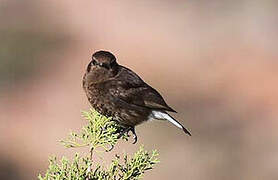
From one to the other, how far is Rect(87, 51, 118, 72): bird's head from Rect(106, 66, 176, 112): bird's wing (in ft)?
0.75

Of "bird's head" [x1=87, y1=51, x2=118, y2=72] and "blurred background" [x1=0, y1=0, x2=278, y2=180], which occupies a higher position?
"blurred background" [x1=0, y1=0, x2=278, y2=180]

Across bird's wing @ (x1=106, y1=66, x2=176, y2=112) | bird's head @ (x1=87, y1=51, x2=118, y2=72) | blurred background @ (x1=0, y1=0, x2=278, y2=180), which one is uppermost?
blurred background @ (x1=0, y1=0, x2=278, y2=180)

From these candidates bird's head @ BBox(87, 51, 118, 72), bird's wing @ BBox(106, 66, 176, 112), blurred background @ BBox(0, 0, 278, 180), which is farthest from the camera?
blurred background @ BBox(0, 0, 278, 180)

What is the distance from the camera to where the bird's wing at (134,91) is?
4637mm

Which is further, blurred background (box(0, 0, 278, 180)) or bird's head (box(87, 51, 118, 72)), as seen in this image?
blurred background (box(0, 0, 278, 180))

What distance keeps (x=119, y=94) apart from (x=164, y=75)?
40.0 feet

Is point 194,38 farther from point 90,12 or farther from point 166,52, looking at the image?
point 90,12

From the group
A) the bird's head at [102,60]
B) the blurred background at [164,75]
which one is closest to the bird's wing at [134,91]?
the bird's head at [102,60]

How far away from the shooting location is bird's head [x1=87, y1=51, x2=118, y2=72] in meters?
4.26

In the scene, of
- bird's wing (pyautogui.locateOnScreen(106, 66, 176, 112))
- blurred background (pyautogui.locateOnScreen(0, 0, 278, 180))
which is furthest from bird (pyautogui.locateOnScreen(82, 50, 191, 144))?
blurred background (pyautogui.locateOnScreen(0, 0, 278, 180))

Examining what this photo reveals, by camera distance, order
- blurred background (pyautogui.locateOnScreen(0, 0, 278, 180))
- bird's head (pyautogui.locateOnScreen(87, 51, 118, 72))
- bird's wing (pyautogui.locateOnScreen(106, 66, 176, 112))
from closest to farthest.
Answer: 1. bird's head (pyautogui.locateOnScreen(87, 51, 118, 72))
2. bird's wing (pyautogui.locateOnScreen(106, 66, 176, 112))
3. blurred background (pyautogui.locateOnScreen(0, 0, 278, 180))

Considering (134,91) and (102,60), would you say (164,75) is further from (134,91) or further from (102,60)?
(102,60)

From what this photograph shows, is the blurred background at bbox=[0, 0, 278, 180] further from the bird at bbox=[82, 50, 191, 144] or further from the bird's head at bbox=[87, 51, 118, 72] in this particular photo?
the bird's head at bbox=[87, 51, 118, 72]

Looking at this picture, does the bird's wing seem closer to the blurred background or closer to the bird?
the bird
